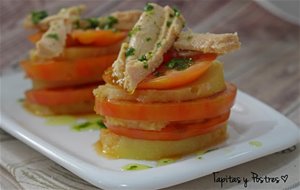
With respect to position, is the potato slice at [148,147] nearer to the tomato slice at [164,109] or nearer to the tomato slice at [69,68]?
the tomato slice at [164,109]

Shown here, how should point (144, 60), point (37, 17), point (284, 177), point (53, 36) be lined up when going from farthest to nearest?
point (37, 17), point (53, 36), point (144, 60), point (284, 177)

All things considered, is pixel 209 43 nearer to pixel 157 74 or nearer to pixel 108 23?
pixel 157 74

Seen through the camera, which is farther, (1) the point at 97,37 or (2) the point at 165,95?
(1) the point at 97,37

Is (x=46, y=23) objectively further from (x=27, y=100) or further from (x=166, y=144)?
(x=166, y=144)

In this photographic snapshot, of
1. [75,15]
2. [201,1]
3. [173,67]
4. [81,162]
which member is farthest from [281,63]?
[81,162]

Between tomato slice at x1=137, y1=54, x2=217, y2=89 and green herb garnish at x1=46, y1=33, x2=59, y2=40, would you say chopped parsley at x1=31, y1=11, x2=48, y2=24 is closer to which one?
green herb garnish at x1=46, y1=33, x2=59, y2=40

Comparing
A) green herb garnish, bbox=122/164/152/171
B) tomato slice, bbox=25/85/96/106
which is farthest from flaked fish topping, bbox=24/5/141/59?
green herb garnish, bbox=122/164/152/171

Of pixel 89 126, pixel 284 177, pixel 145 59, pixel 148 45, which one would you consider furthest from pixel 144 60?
pixel 284 177
